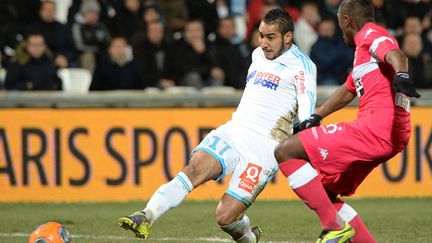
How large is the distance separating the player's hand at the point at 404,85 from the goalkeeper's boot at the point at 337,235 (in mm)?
1120

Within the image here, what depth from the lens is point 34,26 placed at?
566 inches

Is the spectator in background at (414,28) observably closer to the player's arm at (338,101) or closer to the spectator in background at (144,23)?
the spectator in background at (144,23)

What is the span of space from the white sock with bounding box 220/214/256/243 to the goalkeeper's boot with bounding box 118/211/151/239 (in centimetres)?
80

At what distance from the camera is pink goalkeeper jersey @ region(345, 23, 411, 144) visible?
6.98 m

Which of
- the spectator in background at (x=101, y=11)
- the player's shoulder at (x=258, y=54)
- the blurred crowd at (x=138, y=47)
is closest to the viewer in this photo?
the player's shoulder at (x=258, y=54)

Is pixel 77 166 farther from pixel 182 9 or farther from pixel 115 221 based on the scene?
pixel 182 9

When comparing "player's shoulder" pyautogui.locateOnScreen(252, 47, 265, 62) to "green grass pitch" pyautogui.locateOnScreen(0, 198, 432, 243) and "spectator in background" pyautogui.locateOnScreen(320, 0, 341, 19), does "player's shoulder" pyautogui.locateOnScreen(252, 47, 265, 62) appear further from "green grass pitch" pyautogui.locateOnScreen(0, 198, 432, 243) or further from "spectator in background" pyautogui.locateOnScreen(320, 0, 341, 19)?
"spectator in background" pyautogui.locateOnScreen(320, 0, 341, 19)

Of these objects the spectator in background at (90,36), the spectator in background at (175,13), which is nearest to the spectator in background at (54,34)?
the spectator in background at (90,36)

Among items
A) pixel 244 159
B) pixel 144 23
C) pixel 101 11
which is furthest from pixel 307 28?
pixel 244 159

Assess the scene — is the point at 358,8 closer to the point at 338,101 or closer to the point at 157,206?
the point at 338,101

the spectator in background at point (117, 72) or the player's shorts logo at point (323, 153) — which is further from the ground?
the player's shorts logo at point (323, 153)

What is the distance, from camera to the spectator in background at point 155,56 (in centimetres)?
1438

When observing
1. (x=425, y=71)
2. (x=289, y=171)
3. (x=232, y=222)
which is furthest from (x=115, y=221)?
(x=425, y=71)

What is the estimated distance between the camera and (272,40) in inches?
316
